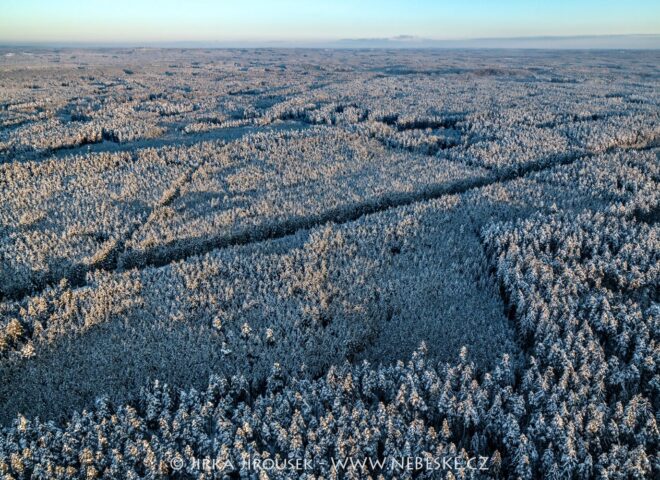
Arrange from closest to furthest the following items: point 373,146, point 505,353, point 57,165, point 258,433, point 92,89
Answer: point 258,433
point 505,353
point 57,165
point 373,146
point 92,89

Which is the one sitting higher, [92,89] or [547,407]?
[92,89]

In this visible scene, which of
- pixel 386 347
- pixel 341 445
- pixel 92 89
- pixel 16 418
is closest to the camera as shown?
pixel 341 445

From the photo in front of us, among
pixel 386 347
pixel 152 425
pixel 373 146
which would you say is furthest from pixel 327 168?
pixel 152 425

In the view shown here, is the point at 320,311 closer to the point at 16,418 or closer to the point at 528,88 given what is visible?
the point at 16,418

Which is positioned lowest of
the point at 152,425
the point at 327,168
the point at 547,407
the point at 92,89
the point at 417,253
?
the point at 152,425

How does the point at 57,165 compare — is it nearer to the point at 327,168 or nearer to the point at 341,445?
the point at 327,168

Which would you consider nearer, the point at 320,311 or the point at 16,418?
the point at 16,418

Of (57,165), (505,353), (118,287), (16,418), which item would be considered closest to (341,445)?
(505,353)
